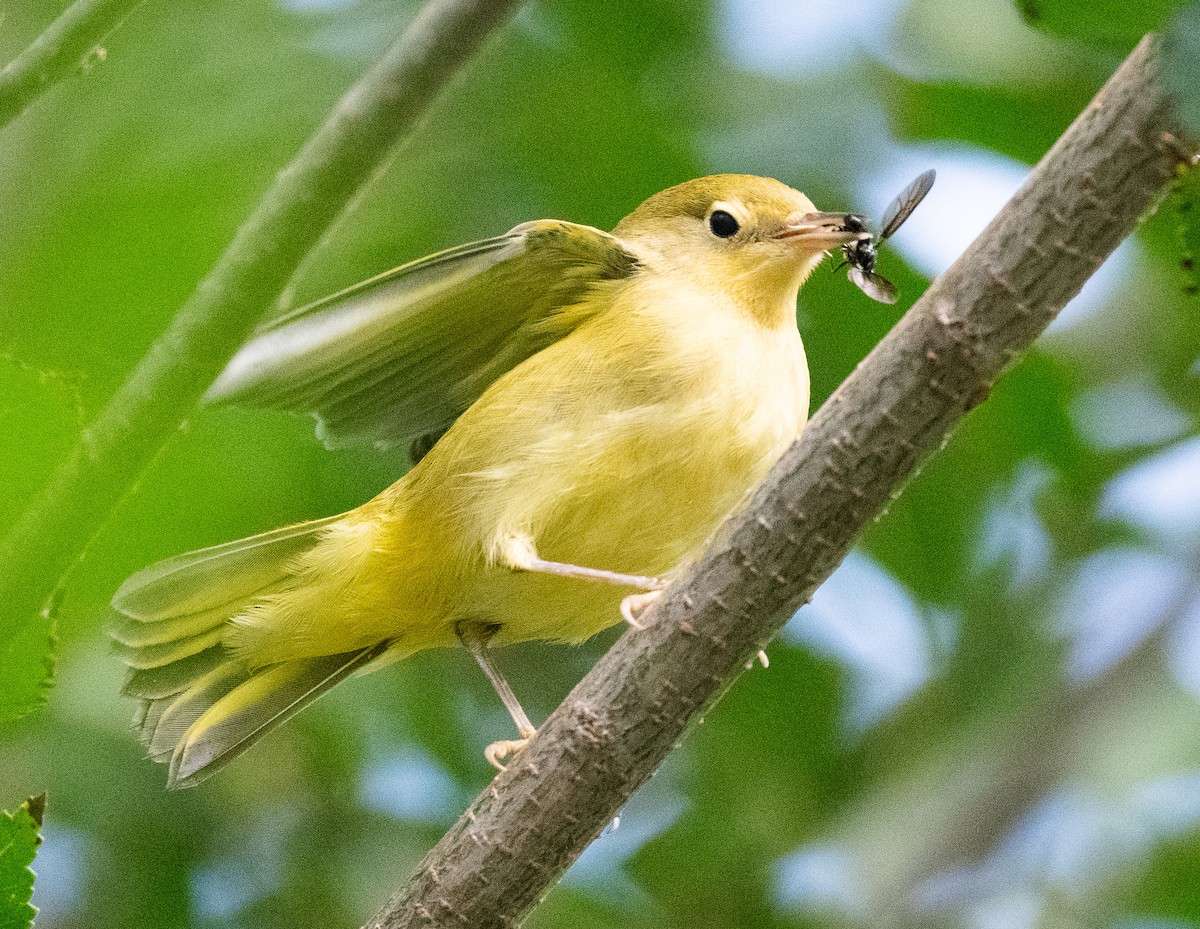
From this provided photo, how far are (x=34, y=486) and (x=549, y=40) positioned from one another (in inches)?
125

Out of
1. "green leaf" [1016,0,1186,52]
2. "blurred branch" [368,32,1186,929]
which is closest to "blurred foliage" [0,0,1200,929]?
"blurred branch" [368,32,1186,929]

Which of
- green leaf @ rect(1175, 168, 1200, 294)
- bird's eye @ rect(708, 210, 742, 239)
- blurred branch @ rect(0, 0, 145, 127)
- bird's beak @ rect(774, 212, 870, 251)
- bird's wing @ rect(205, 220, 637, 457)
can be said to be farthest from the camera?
bird's eye @ rect(708, 210, 742, 239)

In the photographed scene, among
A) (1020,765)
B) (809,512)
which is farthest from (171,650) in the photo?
(1020,765)

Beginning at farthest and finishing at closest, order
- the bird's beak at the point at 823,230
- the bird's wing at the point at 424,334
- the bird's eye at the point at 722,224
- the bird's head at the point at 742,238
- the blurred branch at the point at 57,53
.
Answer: the bird's eye at the point at 722,224 → the bird's head at the point at 742,238 → the bird's beak at the point at 823,230 → the bird's wing at the point at 424,334 → the blurred branch at the point at 57,53

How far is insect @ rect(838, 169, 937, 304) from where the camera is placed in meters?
3.40

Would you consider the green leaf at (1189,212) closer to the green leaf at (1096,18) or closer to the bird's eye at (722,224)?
the green leaf at (1096,18)

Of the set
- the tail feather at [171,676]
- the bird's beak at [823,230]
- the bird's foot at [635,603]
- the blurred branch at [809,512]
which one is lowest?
the blurred branch at [809,512]

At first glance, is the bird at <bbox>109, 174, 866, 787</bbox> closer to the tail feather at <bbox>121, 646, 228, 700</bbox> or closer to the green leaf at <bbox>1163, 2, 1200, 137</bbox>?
the tail feather at <bbox>121, 646, 228, 700</bbox>

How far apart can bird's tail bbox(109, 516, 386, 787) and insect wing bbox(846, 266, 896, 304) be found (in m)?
1.49

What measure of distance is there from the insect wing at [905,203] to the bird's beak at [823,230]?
0.06 meters

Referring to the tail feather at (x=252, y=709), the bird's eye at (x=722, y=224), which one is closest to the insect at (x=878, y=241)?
the bird's eye at (x=722, y=224)

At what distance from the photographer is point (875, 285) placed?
3.41m

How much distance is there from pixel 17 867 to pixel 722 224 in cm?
277

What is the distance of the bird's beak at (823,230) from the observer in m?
3.51
